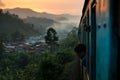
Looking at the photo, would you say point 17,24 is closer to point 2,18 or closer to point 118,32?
point 2,18

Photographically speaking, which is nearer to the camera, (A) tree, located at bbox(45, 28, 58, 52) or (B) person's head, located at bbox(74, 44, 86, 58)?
(B) person's head, located at bbox(74, 44, 86, 58)

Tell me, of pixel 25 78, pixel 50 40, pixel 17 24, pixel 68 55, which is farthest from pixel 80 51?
pixel 17 24

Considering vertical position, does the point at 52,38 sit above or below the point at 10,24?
below

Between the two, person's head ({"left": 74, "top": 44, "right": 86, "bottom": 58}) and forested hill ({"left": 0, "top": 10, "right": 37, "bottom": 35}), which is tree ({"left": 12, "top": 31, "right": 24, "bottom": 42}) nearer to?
forested hill ({"left": 0, "top": 10, "right": 37, "bottom": 35})

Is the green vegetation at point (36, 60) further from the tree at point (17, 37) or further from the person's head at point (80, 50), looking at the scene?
the person's head at point (80, 50)

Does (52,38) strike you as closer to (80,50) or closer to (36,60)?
(36,60)

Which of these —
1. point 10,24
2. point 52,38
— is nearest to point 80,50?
point 52,38

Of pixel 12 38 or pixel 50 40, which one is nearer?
pixel 50 40

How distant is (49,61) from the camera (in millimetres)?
29000

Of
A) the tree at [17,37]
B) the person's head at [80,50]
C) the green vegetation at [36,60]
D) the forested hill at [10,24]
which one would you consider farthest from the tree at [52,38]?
the forested hill at [10,24]

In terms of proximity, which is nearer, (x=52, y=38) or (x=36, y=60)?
(x=36, y=60)

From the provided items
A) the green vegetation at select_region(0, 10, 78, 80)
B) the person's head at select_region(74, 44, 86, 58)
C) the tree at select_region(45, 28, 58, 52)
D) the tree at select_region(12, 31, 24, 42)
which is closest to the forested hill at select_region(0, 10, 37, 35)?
the green vegetation at select_region(0, 10, 78, 80)

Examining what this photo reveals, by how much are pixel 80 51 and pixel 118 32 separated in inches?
135

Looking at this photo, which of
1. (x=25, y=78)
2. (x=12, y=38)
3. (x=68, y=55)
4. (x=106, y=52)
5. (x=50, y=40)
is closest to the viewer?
(x=106, y=52)
